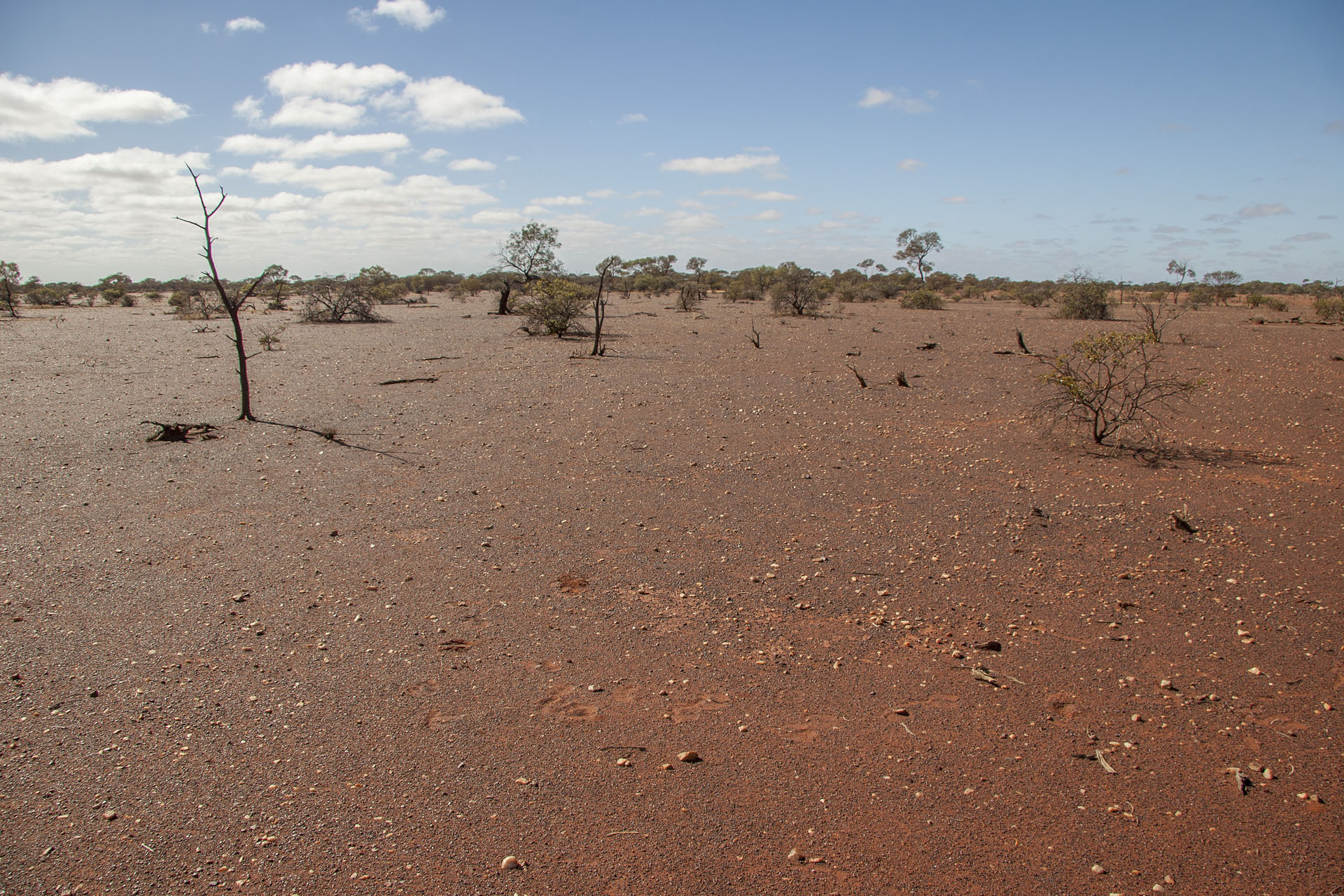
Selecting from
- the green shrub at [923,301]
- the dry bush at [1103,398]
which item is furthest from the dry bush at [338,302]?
the dry bush at [1103,398]

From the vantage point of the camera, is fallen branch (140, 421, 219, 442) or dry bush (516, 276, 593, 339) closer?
fallen branch (140, 421, 219, 442)

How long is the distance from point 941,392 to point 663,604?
952cm

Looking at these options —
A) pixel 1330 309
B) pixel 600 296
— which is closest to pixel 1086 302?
pixel 1330 309

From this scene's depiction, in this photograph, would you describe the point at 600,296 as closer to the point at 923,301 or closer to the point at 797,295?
the point at 797,295

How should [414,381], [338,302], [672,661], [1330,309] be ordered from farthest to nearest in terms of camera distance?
[338,302] < [1330,309] < [414,381] < [672,661]

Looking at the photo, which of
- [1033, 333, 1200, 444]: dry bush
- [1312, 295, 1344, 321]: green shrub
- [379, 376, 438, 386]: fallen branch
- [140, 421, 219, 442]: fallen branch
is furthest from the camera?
[1312, 295, 1344, 321]: green shrub

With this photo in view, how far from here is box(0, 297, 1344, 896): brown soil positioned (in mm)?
3357

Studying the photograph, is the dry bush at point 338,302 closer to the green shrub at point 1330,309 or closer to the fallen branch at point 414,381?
the fallen branch at point 414,381

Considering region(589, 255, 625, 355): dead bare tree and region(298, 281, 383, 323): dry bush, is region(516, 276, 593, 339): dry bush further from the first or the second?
region(298, 281, 383, 323): dry bush

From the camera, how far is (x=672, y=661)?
495cm

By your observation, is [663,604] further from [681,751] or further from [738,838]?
[738,838]

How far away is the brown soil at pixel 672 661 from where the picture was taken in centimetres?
336

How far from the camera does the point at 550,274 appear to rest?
2925 cm

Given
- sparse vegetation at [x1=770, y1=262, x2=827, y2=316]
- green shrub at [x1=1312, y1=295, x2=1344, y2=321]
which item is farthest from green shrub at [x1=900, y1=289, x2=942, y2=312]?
green shrub at [x1=1312, y1=295, x2=1344, y2=321]
